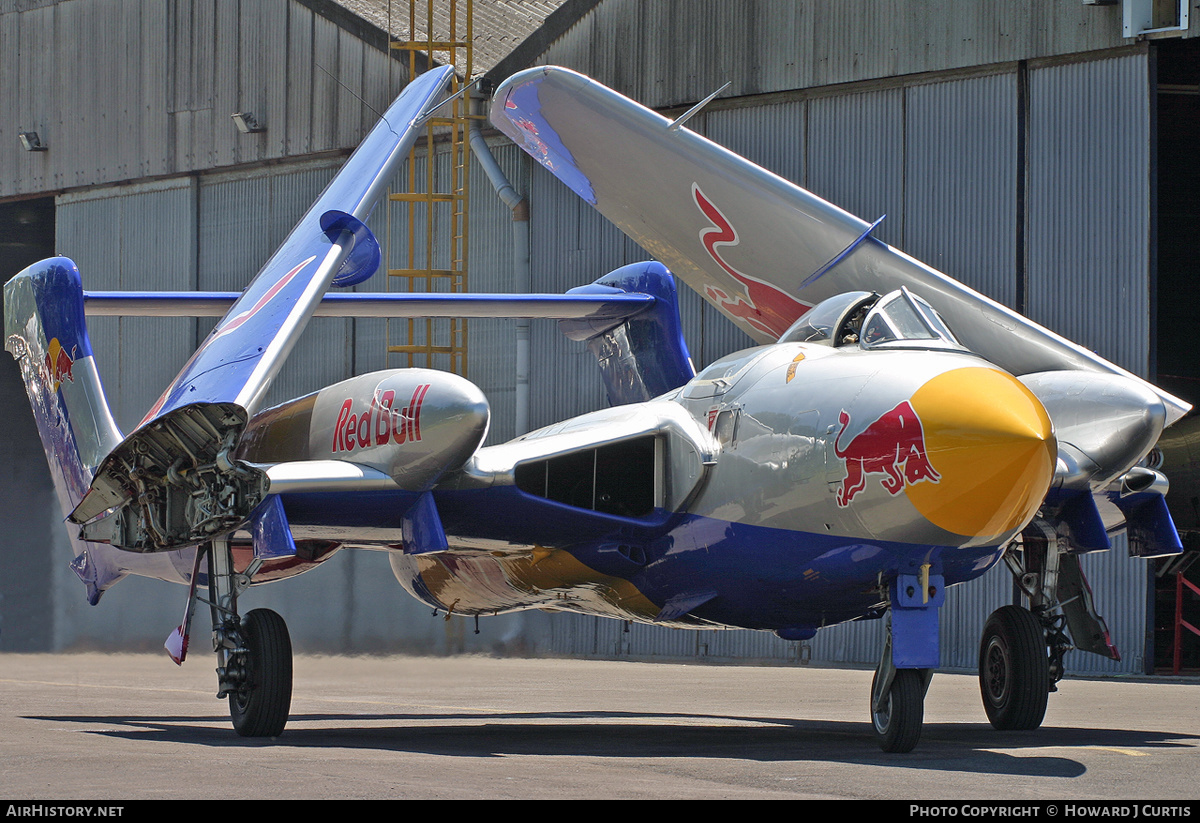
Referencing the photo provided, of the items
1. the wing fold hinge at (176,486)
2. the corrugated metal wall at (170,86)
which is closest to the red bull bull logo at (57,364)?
the wing fold hinge at (176,486)

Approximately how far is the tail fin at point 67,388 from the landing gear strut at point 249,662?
1966mm

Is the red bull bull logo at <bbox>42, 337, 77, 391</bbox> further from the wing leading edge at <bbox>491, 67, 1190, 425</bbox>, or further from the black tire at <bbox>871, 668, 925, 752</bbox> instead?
the black tire at <bbox>871, 668, 925, 752</bbox>

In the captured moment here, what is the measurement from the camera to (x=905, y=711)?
8.99m

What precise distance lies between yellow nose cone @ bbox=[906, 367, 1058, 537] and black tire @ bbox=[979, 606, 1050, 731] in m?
3.16

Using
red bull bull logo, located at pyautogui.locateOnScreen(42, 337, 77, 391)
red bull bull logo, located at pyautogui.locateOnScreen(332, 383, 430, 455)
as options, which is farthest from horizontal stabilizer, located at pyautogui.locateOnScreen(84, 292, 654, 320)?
red bull bull logo, located at pyautogui.locateOnScreen(332, 383, 430, 455)

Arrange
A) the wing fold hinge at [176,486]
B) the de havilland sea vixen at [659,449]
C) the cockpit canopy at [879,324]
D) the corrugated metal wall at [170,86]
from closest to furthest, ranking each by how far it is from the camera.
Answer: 1. the de havilland sea vixen at [659,449]
2. the cockpit canopy at [879,324]
3. the wing fold hinge at [176,486]
4. the corrugated metal wall at [170,86]

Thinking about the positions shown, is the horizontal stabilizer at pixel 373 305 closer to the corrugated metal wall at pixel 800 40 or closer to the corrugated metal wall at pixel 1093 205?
the corrugated metal wall at pixel 1093 205

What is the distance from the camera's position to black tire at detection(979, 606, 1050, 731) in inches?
444

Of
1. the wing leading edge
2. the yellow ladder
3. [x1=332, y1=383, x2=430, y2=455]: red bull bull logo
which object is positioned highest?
the yellow ladder

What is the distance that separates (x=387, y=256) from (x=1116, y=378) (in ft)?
60.5

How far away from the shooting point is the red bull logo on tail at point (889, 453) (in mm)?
8359

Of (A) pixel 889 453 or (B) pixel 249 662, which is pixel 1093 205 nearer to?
(A) pixel 889 453

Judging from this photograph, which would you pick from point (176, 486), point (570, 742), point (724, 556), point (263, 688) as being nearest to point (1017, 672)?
point (724, 556)

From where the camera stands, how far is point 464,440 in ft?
32.8
